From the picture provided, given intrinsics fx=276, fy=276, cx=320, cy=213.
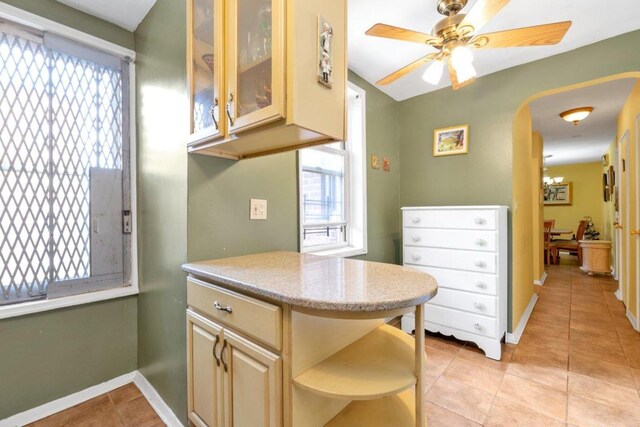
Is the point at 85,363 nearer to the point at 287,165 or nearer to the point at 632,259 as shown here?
the point at 287,165

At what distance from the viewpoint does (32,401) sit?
1.58m

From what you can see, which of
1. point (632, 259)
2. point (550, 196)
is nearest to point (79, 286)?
point (632, 259)

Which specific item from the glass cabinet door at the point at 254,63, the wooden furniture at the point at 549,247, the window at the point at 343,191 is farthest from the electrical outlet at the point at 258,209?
the wooden furniture at the point at 549,247

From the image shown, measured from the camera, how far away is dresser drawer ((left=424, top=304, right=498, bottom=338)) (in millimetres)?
2209

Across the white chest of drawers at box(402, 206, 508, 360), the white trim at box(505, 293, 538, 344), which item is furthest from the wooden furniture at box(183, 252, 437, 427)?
the white trim at box(505, 293, 538, 344)

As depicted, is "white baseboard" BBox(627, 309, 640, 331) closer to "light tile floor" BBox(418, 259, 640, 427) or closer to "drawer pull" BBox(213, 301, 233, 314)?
"light tile floor" BBox(418, 259, 640, 427)

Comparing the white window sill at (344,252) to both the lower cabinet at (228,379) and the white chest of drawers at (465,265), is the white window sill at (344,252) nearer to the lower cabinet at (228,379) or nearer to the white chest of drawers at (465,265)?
the white chest of drawers at (465,265)

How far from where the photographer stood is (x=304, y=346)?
963mm

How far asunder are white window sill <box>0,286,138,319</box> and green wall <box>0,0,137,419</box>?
5 cm

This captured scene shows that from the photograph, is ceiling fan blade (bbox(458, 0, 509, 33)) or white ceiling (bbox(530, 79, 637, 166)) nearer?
ceiling fan blade (bbox(458, 0, 509, 33))

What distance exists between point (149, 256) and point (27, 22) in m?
1.48

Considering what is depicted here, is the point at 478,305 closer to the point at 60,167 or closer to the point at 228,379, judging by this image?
the point at 228,379

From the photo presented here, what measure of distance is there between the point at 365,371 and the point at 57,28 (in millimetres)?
2491

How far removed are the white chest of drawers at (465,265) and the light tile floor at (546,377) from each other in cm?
21
